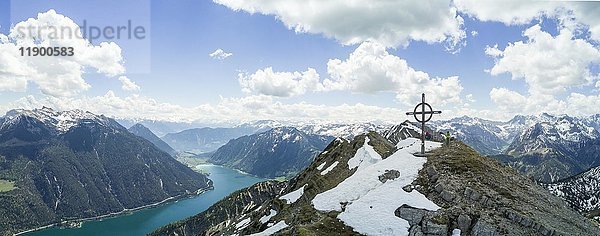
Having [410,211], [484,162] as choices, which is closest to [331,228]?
[410,211]

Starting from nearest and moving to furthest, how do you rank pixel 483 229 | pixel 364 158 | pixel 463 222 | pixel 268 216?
pixel 483 229 → pixel 463 222 → pixel 364 158 → pixel 268 216

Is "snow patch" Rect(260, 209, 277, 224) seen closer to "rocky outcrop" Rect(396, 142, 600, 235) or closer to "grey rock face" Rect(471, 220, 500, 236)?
"rocky outcrop" Rect(396, 142, 600, 235)

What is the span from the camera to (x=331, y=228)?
35.3m

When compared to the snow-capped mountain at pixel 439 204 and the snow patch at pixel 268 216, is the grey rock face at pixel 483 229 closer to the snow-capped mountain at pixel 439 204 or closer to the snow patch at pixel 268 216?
the snow-capped mountain at pixel 439 204

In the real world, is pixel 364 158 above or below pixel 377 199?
above

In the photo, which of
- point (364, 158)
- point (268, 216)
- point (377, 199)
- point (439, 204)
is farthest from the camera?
point (268, 216)

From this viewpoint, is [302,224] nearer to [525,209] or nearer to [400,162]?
[400,162]

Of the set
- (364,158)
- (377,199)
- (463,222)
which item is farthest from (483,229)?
(364,158)

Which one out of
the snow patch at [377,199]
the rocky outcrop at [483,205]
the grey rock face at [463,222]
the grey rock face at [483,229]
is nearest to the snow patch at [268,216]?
the snow patch at [377,199]

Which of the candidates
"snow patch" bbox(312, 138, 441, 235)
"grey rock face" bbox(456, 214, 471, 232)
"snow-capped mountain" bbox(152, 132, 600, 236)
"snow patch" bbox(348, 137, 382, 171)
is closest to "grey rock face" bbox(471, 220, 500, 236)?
"snow-capped mountain" bbox(152, 132, 600, 236)

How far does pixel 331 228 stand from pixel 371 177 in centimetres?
1250

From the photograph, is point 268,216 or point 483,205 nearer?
point 483,205

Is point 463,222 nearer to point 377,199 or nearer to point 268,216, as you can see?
point 377,199

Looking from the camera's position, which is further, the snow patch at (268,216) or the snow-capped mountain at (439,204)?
the snow patch at (268,216)
